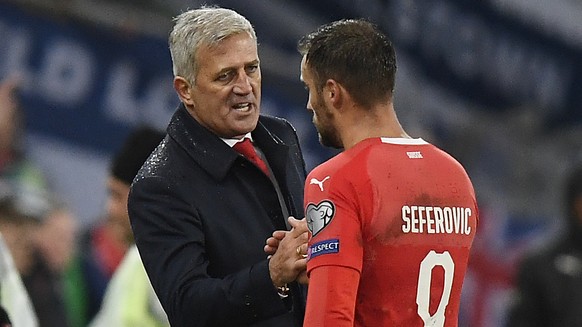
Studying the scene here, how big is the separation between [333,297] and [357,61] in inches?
23.6

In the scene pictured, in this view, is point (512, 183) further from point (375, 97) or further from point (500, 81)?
point (375, 97)

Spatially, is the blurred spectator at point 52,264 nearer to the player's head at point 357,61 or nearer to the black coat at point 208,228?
the black coat at point 208,228

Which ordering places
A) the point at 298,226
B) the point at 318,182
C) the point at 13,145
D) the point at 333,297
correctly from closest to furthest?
1. the point at 333,297
2. the point at 318,182
3. the point at 298,226
4. the point at 13,145

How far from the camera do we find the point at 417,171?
3.18 metres

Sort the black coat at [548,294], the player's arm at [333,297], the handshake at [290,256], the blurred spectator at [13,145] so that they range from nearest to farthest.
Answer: the player's arm at [333,297] < the handshake at [290,256] < the black coat at [548,294] < the blurred spectator at [13,145]

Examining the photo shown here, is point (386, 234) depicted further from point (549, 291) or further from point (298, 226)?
point (549, 291)

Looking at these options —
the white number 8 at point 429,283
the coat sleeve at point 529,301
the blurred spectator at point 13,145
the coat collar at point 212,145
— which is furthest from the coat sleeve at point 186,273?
the blurred spectator at point 13,145

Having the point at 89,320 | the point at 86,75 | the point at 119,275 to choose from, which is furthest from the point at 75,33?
the point at 119,275

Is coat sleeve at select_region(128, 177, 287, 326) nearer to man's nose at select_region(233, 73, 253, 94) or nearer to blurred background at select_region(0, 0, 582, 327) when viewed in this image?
man's nose at select_region(233, 73, 253, 94)

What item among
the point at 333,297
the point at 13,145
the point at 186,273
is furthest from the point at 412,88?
the point at 333,297

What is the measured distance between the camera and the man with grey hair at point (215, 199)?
3.33 meters

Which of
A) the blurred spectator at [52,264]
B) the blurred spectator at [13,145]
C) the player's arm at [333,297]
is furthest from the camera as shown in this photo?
the blurred spectator at [13,145]

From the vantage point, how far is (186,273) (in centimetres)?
333

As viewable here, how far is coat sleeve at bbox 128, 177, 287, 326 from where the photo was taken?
10.8 ft
